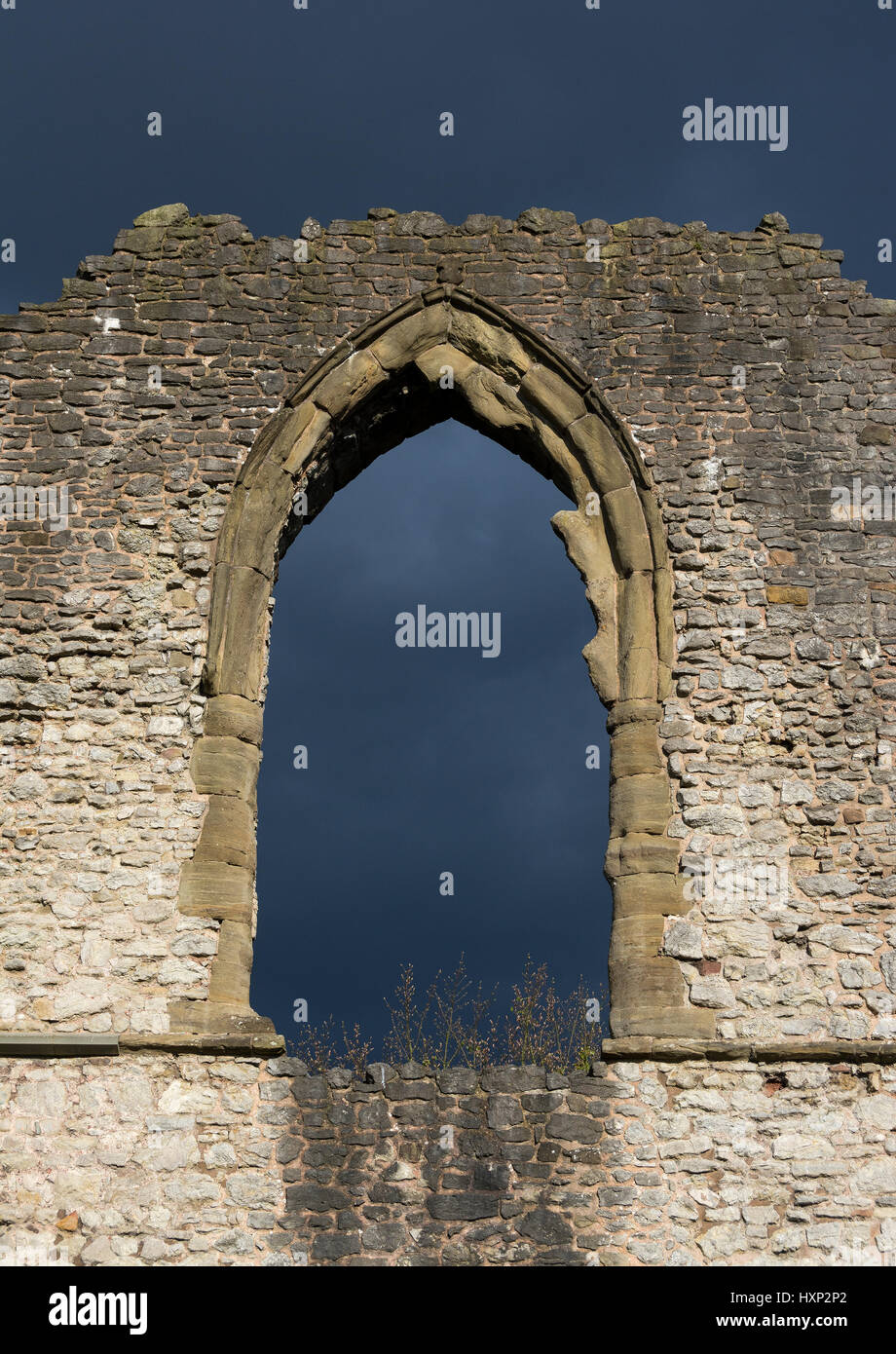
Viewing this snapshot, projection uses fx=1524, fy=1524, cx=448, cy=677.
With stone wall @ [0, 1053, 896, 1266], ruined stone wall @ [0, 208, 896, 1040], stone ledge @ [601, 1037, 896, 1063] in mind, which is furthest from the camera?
ruined stone wall @ [0, 208, 896, 1040]

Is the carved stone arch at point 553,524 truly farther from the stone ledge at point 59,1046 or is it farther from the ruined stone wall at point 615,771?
the stone ledge at point 59,1046

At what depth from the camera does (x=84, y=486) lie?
9.17 meters

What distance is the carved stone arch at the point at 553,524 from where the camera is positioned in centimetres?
816

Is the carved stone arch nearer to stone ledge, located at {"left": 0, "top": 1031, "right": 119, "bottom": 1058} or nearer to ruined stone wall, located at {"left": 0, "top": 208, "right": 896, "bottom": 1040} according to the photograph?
ruined stone wall, located at {"left": 0, "top": 208, "right": 896, "bottom": 1040}

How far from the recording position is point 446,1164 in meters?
7.67

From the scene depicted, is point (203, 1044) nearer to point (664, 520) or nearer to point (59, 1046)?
point (59, 1046)

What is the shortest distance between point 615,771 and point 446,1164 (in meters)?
2.32

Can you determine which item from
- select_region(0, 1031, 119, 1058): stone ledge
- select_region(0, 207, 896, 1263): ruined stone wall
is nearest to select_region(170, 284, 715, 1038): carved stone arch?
select_region(0, 207, 896, 1263): ruined stone wall

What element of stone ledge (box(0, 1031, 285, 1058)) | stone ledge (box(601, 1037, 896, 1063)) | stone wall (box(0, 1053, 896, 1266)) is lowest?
stone wall (box(0, 1053, 896, 1266))

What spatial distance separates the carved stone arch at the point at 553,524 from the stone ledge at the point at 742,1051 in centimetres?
12

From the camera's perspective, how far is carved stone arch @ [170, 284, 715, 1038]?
8.16 metres

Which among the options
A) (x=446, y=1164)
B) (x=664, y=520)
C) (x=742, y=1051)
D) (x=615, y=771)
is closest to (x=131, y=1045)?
(x=446, y=1164)

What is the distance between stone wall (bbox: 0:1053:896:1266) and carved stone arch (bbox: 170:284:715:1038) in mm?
410
